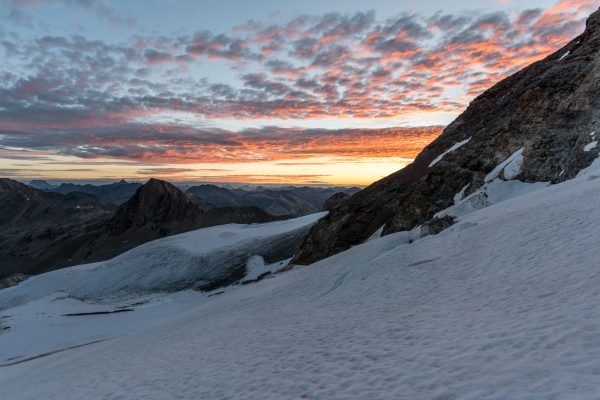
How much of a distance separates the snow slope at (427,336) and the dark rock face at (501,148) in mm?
7308

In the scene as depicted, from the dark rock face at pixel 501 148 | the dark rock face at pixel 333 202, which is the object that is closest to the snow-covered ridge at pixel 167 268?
the dark rock face at pixel 333 202

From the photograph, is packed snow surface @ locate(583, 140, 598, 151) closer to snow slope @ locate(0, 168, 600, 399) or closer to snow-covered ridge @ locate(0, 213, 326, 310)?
snow slope @ locate(0, 168, 600, 399)

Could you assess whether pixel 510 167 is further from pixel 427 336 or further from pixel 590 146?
pixel 427 336

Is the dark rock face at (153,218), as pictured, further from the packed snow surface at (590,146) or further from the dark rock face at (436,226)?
the packed snow surface at (590,146)

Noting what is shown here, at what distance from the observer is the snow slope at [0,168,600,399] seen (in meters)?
6.97

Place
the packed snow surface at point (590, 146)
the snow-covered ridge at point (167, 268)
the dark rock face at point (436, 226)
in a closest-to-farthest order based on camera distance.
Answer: the packed snow surface at point (590, 146), the dark rock face at point (436, 226), the snow-covered ridge at point (167, 268)

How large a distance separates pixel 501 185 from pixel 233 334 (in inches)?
963

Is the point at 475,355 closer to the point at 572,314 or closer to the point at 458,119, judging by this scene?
the point at 572,314

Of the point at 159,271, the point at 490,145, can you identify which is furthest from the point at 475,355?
the point at 159,271

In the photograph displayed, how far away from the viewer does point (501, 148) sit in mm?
34844

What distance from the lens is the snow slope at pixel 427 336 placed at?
6969mm

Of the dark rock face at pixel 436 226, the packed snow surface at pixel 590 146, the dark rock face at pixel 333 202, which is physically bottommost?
the dark rock face at pixel 333 202

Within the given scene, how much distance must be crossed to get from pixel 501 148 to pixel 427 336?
30.5 metres

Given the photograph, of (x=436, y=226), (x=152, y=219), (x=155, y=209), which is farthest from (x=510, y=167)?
(x=155, y=209)
